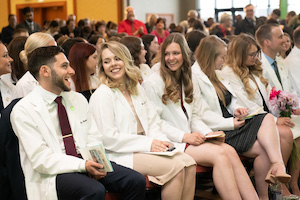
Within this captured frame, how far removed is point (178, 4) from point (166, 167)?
16120mm

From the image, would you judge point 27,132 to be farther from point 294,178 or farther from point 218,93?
point 294,178

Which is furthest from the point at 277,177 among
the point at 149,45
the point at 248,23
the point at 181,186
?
the point at 248,23

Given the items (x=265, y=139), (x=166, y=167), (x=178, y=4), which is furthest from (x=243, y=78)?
(x=178, y=4)

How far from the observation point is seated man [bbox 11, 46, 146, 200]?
2963 mm

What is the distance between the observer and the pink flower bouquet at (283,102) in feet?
14.8

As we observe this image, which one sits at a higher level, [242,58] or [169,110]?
[242,58]

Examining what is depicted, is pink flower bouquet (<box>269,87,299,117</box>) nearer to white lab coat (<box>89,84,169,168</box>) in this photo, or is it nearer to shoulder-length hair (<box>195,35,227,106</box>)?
shoulder-length hair (<box>195,35,227,106</box>)

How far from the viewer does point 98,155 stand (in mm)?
2984

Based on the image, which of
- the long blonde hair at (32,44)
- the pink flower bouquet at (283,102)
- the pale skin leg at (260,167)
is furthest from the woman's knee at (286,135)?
the long blonde hair at (32,44)

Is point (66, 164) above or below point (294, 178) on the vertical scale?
above

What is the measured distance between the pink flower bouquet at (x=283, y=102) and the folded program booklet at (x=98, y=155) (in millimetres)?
2191

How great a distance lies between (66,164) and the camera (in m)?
3.01

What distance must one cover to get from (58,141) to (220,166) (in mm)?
1323

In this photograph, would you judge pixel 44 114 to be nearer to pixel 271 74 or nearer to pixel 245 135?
pixel 245 135
